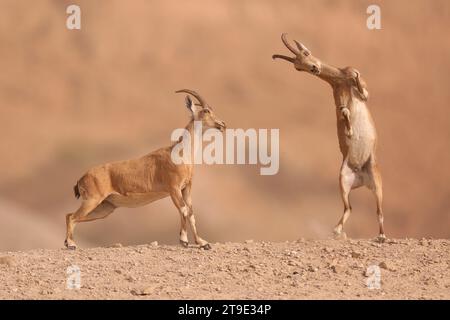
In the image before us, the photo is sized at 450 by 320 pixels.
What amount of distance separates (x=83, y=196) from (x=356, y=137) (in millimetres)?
3317

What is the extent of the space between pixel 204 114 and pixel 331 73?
1.64m

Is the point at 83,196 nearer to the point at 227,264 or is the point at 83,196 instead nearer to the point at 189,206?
the point at 189,206

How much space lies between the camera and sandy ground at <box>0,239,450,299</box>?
29.9ft

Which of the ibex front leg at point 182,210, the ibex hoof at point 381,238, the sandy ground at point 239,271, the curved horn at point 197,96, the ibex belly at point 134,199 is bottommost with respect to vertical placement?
the sandy ground at point 239,271

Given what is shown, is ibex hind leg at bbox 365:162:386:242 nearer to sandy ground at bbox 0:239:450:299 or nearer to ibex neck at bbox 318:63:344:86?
sandy ground at bbox 0:239:450:299

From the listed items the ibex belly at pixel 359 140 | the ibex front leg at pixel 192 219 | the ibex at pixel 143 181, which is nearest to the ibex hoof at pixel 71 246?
the ibex at pixel 143 181

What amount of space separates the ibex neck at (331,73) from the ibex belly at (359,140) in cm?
38

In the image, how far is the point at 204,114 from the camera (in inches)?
429

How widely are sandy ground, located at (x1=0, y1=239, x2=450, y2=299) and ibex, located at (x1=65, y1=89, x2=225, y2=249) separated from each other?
1.36 feet

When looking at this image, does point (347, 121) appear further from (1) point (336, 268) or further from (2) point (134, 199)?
(2) point (134, 199)

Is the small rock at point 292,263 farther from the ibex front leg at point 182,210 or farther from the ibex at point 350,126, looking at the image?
the ibex front leg at point 182,210

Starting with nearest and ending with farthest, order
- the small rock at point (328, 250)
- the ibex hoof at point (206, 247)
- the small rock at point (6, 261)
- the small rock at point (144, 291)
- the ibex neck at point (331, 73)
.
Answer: the small rock at point (144, 291) → the small rock at point (6, 261) → the small rock at point (328, 250) → the ibex hoof at point (206, 247) → the ibex neck at point (331, 73)

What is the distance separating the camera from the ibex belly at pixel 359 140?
11.1 metres

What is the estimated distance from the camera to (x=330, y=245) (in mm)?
10812
